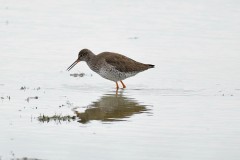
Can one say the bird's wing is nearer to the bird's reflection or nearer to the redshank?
the redshank

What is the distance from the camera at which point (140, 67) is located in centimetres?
1816

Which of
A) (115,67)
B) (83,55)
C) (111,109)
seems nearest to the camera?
(111,109)

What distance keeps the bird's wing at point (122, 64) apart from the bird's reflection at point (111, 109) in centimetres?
158

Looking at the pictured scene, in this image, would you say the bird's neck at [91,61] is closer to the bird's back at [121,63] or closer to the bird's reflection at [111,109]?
the bird's back at [121,63]

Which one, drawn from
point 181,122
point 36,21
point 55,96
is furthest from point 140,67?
point 36,21

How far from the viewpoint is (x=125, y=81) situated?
19.0m

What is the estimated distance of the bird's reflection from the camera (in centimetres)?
1388

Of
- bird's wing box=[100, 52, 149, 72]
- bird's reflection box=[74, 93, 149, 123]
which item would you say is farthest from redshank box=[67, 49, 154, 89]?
bird's reflection box=[74, 93, 149, 123]

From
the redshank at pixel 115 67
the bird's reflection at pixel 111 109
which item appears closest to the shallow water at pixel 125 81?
the bird's reflection at pixel 111 109

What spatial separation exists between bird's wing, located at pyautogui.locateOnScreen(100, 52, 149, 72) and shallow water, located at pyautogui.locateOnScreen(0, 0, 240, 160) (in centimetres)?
38

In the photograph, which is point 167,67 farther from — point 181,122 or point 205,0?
point 205,0

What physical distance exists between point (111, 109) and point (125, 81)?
4.21 m

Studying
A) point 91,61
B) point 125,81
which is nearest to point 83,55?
point 91,61

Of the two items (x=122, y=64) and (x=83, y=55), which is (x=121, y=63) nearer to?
(x=122, y=64)
